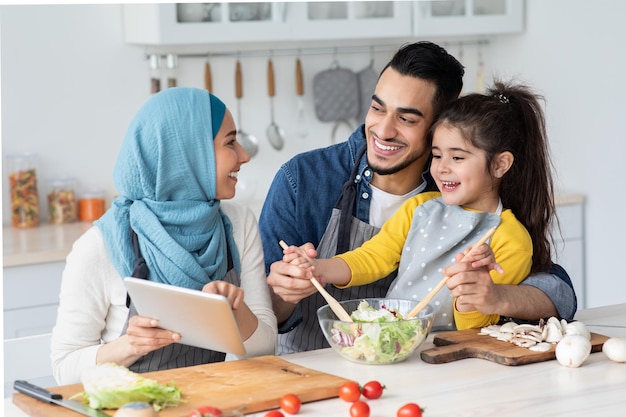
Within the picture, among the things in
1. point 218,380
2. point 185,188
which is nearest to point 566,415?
point 218,380

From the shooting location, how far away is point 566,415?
1.53 m

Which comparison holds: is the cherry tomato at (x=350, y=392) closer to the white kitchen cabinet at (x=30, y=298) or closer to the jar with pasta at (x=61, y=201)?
the white kitchen cabinet at (x=30, y=298)

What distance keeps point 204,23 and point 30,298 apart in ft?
3.88

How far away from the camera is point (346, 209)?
92.7 inches

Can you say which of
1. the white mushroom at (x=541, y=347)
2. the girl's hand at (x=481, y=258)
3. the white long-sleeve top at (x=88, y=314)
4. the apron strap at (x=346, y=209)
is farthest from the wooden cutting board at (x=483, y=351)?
the apron strap at (x=346, y=209)

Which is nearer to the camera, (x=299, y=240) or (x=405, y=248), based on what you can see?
(x=405, y=248)

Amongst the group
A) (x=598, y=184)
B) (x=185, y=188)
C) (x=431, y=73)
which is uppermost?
(x=431, y=73)

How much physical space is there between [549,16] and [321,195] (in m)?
2.10

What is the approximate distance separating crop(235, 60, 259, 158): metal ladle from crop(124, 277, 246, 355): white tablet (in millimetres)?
2293

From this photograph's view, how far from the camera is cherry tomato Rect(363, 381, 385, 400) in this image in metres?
1.59

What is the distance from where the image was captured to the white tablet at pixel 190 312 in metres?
1.62

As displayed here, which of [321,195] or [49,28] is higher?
[49,28]

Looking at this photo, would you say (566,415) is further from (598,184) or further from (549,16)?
(549,16)

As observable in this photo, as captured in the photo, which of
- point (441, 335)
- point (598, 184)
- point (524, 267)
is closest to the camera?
point (441, 335)
